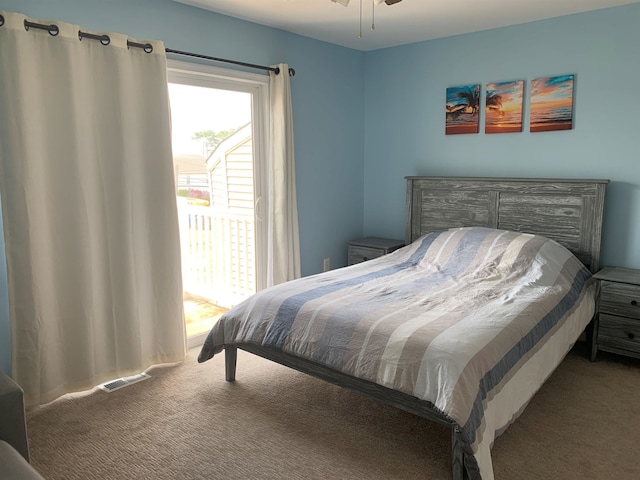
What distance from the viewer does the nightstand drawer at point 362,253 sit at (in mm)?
4543

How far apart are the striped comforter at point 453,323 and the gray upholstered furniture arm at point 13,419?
117cm

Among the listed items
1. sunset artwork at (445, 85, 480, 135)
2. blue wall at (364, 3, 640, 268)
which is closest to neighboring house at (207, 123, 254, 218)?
blue wall at (364, 3, 640, 268)

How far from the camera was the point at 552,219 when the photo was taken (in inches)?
148

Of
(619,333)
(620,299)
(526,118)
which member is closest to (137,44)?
(526,118)

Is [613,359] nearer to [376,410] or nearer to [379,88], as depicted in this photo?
[376,410]

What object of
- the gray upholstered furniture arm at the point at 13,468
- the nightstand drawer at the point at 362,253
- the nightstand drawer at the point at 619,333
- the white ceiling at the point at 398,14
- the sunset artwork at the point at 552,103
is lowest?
the nightstand drawer at the point at 619,333

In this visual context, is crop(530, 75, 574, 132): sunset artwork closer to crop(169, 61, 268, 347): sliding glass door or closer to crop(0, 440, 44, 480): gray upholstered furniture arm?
crop(169, 61, 268, 347): sliding glass door

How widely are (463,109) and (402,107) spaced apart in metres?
0.61

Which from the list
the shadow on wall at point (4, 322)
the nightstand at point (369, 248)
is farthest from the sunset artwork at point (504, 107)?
the shadow on wall at point (4, 322)

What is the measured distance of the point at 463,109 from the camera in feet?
14.0

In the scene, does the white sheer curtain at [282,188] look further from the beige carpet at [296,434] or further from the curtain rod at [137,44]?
the beige carpet at [296,434]

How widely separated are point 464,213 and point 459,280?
1038mm

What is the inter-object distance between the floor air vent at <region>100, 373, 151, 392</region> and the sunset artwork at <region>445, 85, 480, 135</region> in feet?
10.2

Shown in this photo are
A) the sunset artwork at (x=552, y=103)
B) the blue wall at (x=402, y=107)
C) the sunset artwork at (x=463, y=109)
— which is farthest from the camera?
the sunset artwork at (x=463, y=109)
